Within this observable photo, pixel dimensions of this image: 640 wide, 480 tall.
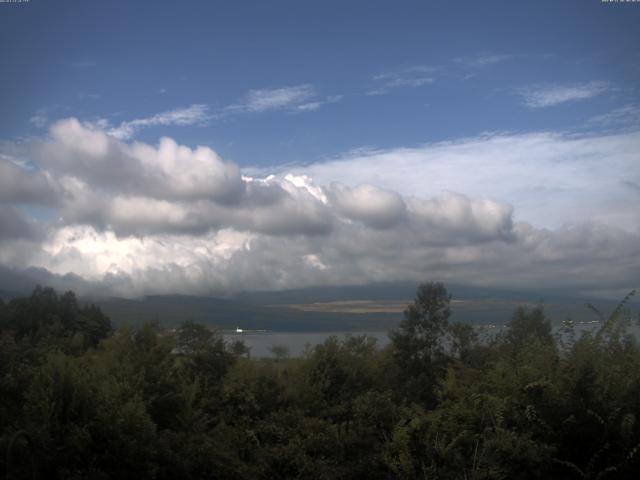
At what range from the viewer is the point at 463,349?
29.9 m

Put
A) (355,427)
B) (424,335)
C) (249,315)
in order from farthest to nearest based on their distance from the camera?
1. (249,315)
2. (424,335)
3. (355,427)

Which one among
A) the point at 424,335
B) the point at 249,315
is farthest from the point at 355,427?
the point at 249,315

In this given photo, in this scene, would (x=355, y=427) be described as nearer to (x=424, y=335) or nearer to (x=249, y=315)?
(x=424, y=335)

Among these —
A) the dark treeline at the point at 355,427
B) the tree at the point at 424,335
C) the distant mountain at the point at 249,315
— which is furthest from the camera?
the distant mountain at the point at 249,315

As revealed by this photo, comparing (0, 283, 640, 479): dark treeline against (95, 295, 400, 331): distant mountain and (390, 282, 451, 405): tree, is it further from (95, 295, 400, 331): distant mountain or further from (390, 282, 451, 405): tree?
(95, 295, 400, 331): distant mountain

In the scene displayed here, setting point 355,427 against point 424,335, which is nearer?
point 355,427

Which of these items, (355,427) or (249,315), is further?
(249,315)

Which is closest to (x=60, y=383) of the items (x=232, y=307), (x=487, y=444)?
(x=487, y=444)

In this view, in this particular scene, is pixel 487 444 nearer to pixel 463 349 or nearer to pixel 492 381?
pixel 492 381

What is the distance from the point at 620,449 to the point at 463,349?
18.8m

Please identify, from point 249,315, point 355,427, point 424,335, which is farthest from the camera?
point 249,315

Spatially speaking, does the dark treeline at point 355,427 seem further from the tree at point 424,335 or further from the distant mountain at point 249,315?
the distant mountain at point 249,315

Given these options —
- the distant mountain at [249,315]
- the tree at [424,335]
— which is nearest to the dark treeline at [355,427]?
the tree at [424,335]

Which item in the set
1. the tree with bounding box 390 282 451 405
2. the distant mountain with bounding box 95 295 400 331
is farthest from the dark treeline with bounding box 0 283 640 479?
the distant mountain with bounding box 95 295 400 331
